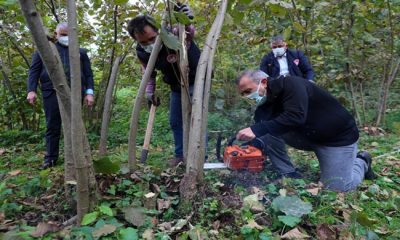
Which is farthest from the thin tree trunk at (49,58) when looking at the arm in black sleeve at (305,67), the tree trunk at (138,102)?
the arm in black sleeve at (305,67)

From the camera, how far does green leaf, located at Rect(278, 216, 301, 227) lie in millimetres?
2229

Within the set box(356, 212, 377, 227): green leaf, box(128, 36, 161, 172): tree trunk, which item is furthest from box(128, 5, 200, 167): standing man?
box(356, 212, 377, 227): green leaf

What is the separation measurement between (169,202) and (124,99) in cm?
695

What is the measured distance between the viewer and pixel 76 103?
1.89m

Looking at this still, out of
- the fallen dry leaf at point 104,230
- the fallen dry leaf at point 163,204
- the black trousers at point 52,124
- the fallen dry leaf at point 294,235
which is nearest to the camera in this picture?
the fallen dry leaf at point 104,230

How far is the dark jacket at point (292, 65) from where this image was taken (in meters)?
4.73

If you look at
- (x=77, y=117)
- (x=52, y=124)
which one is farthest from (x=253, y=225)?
(x=52, y=124)

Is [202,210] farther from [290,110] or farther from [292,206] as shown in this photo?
[290,110]

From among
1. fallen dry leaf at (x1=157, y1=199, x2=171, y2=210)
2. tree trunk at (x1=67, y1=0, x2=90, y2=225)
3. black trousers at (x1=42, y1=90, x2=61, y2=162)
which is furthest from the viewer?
black trousers at (x1=42, y1=90, x2=61, y2=162)

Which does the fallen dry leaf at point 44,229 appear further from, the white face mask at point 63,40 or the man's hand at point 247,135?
the white face mask at point 63,40

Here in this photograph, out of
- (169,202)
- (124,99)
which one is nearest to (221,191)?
(169,202)

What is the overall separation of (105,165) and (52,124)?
200 cm

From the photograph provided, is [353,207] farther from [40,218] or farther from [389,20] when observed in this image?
[389,20]

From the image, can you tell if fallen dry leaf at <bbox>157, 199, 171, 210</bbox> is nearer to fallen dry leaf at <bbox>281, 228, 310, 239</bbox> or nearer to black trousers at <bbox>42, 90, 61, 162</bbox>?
fallen dry leaf at <bbox>281, 228, 310, 239</bbox>
